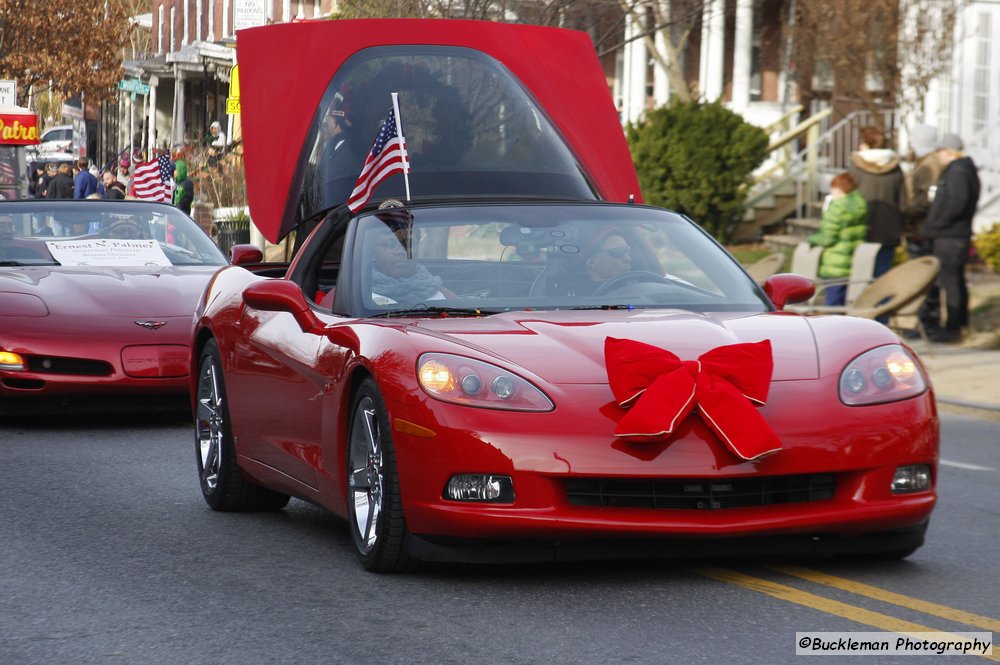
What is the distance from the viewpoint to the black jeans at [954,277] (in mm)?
16219

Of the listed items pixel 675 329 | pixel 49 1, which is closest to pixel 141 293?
pixel 675 329

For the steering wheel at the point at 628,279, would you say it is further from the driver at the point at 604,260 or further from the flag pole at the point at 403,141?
the flag pole at the point at 403,141

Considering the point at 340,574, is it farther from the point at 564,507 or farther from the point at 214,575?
the point at 564,507

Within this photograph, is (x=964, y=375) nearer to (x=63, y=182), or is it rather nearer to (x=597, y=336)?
(x=597, y=336)

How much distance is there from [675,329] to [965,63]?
21.7m

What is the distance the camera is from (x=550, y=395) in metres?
5.68

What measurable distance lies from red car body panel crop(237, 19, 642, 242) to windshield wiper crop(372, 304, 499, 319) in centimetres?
344

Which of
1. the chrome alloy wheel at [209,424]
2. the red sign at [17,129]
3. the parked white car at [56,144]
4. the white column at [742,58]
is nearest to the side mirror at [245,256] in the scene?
the chrome alloy wheel at [209,424]

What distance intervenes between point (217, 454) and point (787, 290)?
271 centimetres

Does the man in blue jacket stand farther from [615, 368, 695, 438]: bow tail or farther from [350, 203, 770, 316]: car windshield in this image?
[615, 368, 695, 438]: bow tail

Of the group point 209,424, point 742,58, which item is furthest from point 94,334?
point 742,58

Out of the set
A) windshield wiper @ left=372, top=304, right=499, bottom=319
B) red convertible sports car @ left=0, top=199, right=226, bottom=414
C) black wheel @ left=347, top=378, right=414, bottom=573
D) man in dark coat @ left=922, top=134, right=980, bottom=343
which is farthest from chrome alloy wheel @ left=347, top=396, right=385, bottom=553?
man in dark coat @ left=922, top=134, right=980, bottom=343

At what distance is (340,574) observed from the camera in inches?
245

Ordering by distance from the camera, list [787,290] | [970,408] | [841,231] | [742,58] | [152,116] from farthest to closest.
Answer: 1. [152,116]
2. [742,58]
3. [841,231]
4. [970,408]
5. [787,290]
